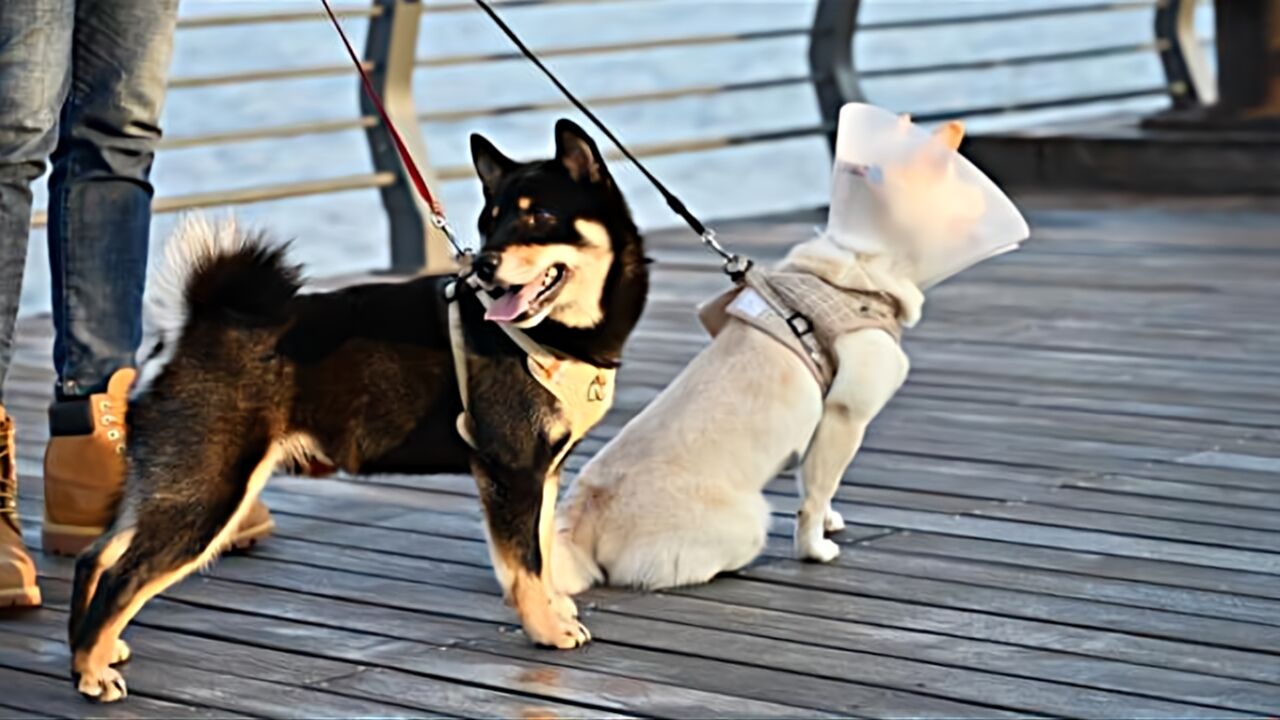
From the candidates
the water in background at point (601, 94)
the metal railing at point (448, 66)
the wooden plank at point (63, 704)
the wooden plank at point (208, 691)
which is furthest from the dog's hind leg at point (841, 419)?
the water in background at point (601, 94)

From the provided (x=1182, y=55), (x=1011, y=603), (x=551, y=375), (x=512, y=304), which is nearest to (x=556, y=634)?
(x=551, y=375)

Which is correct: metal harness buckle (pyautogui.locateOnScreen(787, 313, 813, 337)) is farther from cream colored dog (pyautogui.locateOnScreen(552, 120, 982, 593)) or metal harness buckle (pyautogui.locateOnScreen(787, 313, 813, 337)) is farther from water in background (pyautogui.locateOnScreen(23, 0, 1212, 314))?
water in background (pyautogui.locateOnScreen(23, 0, 1212, 314))

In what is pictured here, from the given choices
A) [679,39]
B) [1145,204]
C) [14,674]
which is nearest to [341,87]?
[679,39]

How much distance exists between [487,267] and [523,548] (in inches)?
15.2

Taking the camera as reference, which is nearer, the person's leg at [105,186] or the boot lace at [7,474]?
the boot lace at [7,474]

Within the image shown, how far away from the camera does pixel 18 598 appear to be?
10.2 ft

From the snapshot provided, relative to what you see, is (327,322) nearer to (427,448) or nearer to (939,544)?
(427,448)

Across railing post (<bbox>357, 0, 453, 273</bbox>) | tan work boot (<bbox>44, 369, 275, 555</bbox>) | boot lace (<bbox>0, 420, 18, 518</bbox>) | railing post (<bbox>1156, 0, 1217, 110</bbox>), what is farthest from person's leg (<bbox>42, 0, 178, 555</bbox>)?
railing post (<bbox>1156, 0, 1217, 110</bbox>)

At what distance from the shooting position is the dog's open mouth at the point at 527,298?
2.79m

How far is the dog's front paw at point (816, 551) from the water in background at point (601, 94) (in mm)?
4415

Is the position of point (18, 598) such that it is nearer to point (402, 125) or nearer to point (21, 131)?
point (21, 131)

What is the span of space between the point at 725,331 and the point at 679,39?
4959 millimetres

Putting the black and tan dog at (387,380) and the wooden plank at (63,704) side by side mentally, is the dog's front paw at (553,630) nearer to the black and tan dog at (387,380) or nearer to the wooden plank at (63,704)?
the black and tan dog at (387,380)

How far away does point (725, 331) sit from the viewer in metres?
3.35
